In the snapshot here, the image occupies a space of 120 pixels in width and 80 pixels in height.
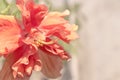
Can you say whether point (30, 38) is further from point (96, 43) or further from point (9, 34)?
point (96, 43)

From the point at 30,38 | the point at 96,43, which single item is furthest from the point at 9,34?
the point at 96,43

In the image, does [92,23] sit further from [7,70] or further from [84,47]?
Answer: [7,70]

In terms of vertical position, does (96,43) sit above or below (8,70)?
above

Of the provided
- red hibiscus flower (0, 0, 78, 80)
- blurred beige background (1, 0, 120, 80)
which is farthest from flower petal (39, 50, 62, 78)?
blurred beige background (1, 0, 120, 80)

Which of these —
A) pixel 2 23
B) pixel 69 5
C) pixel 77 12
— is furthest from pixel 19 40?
pixel 77 12

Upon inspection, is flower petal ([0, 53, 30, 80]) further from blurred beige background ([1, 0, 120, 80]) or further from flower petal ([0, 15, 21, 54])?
blurred beige background ([1, 0, 120, 80])

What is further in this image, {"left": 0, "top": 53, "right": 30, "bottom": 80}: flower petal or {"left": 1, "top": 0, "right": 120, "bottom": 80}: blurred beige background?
{"left": 1, "top": 0, "right": 120, "bottom": 80}: blurred beige background

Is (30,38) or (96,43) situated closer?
(30,38)

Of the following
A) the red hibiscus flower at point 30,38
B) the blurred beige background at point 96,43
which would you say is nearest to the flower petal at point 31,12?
the red hibiscus flower at point 30,38
